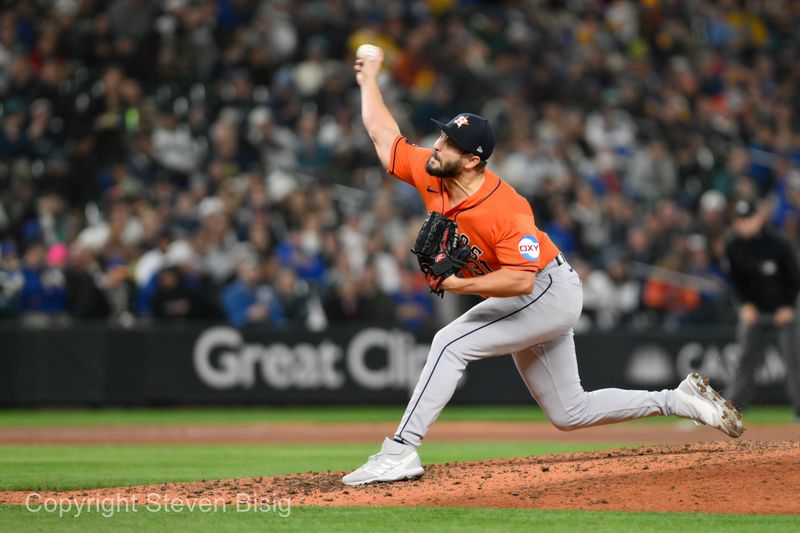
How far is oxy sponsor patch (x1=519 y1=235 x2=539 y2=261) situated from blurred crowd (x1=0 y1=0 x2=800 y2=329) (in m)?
8.62

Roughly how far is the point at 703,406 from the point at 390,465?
2.06 metres

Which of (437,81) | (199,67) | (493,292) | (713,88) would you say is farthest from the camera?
(713,88)

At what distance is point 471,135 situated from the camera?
6988 mm

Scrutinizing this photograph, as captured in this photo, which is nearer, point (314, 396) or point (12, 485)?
point (12, 485)

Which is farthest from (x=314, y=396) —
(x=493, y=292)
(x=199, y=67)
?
(x=493, y=292)

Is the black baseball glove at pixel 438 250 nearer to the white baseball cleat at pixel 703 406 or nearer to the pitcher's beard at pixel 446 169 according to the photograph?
the pitcher's beard at pixel 446 169

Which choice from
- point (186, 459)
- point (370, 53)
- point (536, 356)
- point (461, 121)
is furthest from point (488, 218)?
point (186, 459)

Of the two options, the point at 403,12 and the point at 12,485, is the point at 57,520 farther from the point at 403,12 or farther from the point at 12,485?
the point at 403,12

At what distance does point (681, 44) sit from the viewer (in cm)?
2223

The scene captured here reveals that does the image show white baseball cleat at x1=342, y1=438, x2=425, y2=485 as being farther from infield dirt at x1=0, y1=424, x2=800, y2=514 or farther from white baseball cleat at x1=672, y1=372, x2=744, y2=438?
white baseball cleat at x1=672, y1=372, x2=744, y2=438

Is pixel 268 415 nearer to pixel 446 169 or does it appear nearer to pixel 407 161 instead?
pixel 407 161

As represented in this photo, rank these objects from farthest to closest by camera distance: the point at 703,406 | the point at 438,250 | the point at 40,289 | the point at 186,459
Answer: the point at 40,289
the point at 186,459
the point at 703,406
the point at 438,250

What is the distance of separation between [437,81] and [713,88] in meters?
5.63

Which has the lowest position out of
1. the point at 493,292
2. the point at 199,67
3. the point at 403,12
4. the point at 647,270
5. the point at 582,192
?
the point at 493,292
